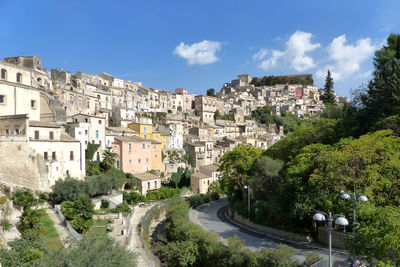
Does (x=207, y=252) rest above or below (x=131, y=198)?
above

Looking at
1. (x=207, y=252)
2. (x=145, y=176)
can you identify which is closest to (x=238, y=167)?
(x=145, y=176)

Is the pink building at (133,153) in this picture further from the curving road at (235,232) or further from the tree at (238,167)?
the tree at (238,167)

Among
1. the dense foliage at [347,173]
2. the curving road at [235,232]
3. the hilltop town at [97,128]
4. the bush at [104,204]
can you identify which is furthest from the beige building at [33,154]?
the dense foliage at [347,173]

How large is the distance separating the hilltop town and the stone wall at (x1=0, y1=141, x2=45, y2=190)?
0.07 meters

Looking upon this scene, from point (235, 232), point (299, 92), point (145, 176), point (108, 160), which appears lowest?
point (235, 232)

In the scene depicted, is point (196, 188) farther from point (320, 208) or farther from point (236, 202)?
point (320, 208)

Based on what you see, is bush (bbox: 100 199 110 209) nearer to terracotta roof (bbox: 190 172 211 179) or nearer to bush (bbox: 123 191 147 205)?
bush (bbox: 123 191 147 205)

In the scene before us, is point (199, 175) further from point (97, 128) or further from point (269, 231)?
point (269, 231)

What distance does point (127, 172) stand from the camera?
41.8 m

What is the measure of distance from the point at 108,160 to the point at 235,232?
64.9 ft

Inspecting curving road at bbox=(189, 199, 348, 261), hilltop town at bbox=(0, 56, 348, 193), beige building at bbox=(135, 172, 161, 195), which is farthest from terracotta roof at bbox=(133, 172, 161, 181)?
curving road at bbox=(189, 199, 348, 261)

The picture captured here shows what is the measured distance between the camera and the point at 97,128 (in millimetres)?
38562

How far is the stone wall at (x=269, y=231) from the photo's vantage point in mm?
21734

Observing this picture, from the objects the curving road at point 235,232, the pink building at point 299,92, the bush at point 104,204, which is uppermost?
the pink building at point 299,92
